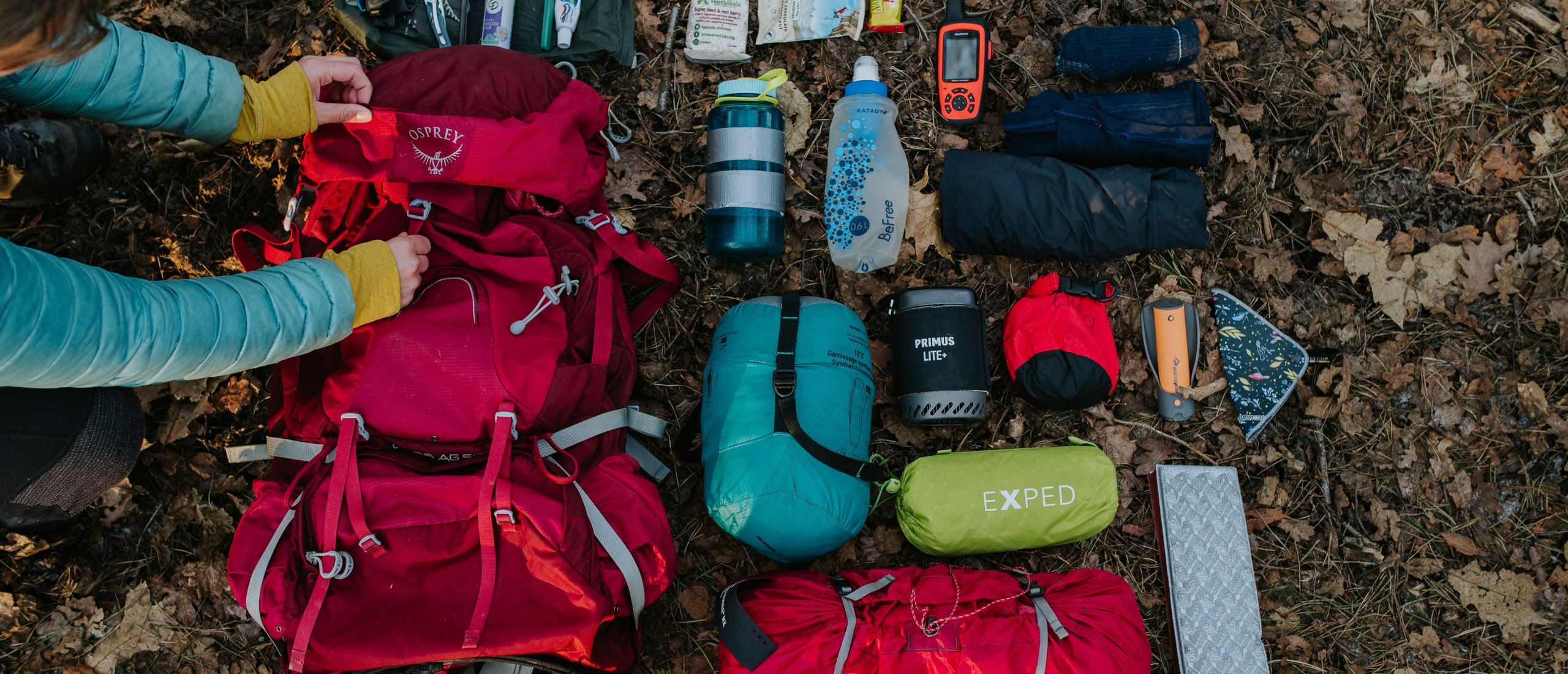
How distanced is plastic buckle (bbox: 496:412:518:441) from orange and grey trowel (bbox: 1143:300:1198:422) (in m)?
2.54

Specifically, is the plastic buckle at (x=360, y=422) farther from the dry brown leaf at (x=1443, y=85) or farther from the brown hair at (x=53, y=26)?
the dry brown leaf at (x=1443, y=85)

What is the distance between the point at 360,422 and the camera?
2.79m

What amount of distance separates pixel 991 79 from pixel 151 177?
3616 mm

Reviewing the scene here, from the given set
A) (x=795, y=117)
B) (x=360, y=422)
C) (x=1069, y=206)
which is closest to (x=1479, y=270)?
(x=1069, y=206)

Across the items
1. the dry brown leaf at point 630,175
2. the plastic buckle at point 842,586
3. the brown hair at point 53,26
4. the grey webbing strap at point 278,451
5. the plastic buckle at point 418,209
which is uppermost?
the brown hair at point 53,26

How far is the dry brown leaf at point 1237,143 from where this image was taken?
360 centimetres

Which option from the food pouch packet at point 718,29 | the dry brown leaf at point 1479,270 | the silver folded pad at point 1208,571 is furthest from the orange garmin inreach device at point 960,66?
the dry brown leaf at point 1479,270

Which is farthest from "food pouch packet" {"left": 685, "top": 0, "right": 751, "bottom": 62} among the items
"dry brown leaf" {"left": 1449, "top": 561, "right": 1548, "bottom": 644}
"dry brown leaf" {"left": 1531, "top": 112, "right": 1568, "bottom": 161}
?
"dry brown leaf" {"left": 1449, "top": 561, "right": 1548, "bottom": 644}

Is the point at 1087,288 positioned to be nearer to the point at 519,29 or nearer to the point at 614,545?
the point at 614,545

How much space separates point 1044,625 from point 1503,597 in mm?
2119

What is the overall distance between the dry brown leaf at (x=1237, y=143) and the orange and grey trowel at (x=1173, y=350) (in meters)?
0.69

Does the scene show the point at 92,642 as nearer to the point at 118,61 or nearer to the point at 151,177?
the point at 151,177

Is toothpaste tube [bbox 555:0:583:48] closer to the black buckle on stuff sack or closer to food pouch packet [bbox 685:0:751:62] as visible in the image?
food pouch packet [bbox 685:0:751:62]

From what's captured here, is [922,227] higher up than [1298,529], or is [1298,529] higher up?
[922,227]
